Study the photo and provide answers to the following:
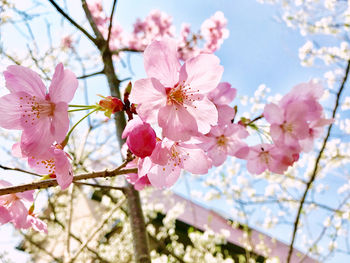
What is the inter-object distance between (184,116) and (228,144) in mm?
440

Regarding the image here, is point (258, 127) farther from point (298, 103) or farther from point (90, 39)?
point (90, 39)

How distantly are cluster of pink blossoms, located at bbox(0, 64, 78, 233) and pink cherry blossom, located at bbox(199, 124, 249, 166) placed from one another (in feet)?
1.92

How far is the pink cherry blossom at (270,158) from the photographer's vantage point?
1040 mm

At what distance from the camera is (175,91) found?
2.80 feet

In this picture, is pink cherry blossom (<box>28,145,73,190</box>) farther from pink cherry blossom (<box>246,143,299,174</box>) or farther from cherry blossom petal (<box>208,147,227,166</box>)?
pink cherry blossom (<box>246,143,299,174</box>)

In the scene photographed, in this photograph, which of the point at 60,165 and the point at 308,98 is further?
the point at 308,98

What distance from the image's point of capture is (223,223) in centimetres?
978

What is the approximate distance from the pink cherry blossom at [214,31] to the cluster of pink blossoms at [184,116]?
12.4 ft

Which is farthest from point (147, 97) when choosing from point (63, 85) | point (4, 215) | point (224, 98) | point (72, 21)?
point (72, 21)

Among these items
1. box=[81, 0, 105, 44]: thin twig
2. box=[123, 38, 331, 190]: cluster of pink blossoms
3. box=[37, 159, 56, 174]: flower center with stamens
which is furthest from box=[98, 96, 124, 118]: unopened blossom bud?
box=[81, 0, 105, 44]: thin twig

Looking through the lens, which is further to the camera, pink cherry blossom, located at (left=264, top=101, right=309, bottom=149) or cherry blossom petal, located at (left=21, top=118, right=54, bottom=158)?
pink cherry blossom, located at (left=264, top=101, right=309, bottom=149)

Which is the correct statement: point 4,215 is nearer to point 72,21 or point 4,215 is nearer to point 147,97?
point 147,97

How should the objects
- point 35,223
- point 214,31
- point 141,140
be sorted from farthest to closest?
point 214,31 → point 35,223 → point 141,140

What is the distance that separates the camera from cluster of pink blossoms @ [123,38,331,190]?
2.50ft
